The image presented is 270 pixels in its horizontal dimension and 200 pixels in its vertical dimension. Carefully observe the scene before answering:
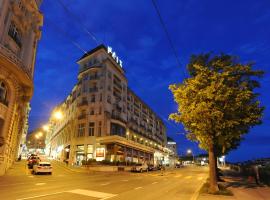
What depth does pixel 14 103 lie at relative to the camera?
2806 centimetres

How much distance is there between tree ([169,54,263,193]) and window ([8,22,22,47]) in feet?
74.4

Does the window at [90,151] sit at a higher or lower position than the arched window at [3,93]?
lower

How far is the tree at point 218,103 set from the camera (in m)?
15.2

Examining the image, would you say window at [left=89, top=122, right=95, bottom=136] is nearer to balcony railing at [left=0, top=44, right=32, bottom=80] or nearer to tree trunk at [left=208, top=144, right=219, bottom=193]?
balcony railing at [left=0, top=44, right=32, bottom=80]

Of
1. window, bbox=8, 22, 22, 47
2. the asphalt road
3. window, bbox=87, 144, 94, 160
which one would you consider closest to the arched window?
window, bbox=8, 22, 22, 47

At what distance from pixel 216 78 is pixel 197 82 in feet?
4.18

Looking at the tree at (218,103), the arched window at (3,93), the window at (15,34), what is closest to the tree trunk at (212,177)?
the tree at (218,103)

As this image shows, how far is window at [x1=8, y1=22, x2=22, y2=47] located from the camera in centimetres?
2902

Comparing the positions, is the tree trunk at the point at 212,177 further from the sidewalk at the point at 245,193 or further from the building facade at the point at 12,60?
the building facade at the point at 12,60

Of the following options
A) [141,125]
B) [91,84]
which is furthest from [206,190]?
[141,125]

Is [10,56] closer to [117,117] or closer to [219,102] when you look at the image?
[219,102]

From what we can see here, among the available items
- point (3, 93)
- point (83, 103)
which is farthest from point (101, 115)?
point (3, 93)

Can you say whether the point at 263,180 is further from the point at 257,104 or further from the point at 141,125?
the point at 141,125

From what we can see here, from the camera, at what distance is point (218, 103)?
51.2 ft
